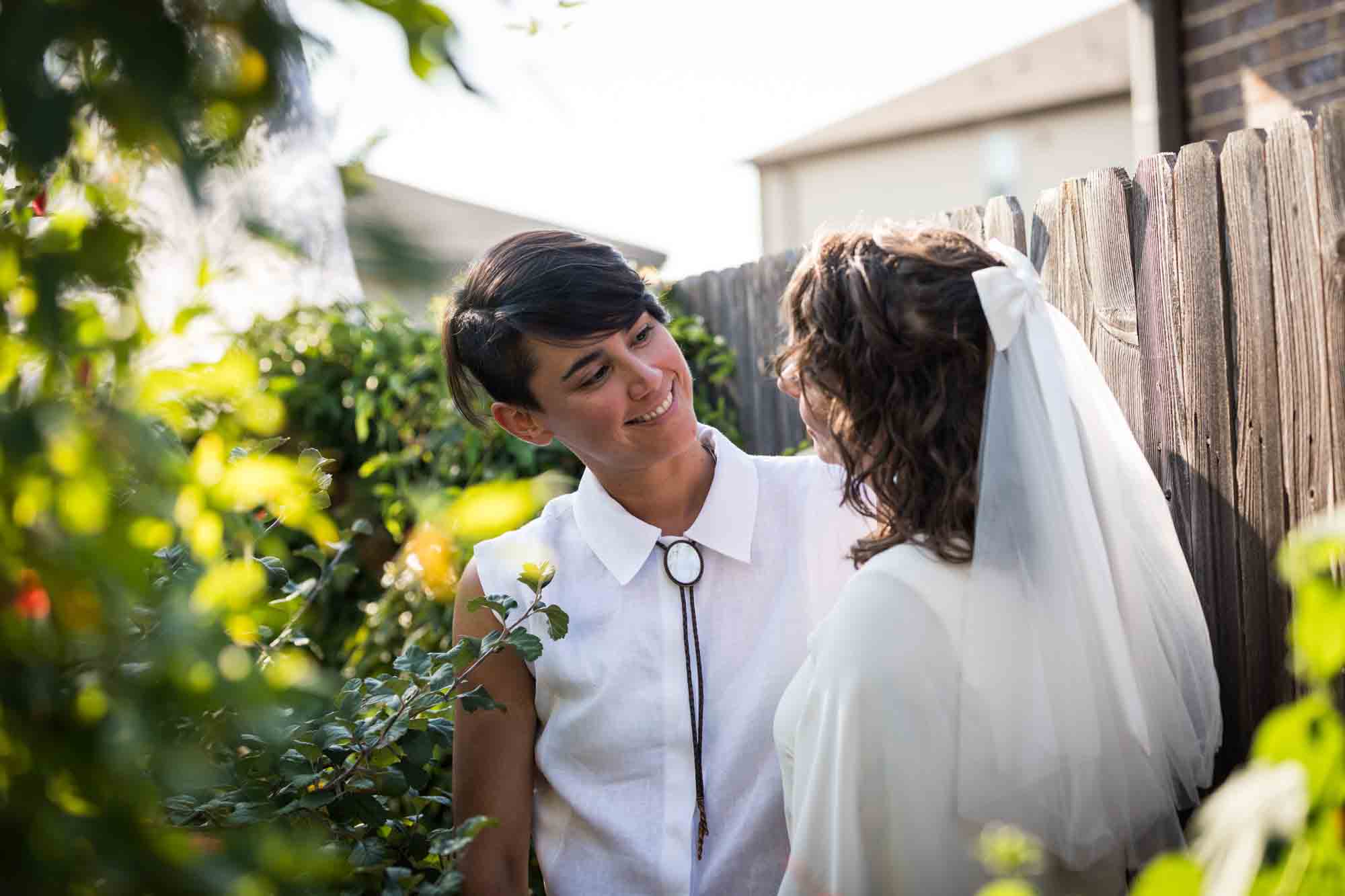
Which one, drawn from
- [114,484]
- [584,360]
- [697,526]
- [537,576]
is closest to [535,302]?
[584,360]

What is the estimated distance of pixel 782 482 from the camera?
8.04 feet

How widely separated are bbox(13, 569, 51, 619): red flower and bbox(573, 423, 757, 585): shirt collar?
160 cm

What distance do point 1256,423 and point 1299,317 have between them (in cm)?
18

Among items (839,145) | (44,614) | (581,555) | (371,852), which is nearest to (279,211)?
(44,614)

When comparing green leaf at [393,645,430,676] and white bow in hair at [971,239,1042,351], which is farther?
green leaf at [393,645,430,676]

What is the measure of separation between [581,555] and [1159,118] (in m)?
3.00

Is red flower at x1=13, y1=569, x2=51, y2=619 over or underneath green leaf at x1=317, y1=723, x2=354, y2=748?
over

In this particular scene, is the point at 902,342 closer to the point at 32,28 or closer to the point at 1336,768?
the point at 1336,768

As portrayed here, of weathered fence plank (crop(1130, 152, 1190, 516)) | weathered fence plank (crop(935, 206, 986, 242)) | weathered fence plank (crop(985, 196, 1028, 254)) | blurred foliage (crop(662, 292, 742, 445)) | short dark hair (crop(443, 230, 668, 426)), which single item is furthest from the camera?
blurred foliage (crop(662, 292, 742, 445))

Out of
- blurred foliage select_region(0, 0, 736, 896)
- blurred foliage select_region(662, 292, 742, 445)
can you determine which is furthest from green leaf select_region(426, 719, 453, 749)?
blurred foliage select_region(662, 292, 742, 445)

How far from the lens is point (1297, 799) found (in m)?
0.69

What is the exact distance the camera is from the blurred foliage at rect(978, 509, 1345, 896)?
694 millimetres

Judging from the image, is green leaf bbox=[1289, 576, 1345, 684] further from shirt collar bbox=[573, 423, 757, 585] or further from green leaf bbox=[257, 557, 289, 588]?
shirt collar bbox=[573, 423, 757, 585]

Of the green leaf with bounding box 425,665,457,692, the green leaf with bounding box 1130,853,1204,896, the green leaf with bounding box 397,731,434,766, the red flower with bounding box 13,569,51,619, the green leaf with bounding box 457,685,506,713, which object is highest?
the red flower with bounding box 13,569,51,619
